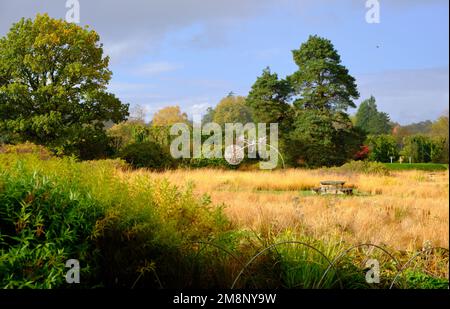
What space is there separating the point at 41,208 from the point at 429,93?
10.6 feet

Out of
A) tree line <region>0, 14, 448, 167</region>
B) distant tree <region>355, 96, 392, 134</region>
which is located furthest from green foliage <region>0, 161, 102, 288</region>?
distant tree <region>355, 96, 392, 134</region>

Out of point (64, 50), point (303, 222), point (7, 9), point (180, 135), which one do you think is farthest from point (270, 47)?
point (7, 9)

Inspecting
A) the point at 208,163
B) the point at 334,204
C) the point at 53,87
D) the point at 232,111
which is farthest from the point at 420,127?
the point at 53,87

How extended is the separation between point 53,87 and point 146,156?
0.94 meters

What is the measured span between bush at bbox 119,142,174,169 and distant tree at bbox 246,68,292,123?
846 millimetres

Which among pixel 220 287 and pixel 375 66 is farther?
pixel 375 66

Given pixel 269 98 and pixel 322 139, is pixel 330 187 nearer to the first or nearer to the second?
pixel 322 139

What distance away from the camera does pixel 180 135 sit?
4.79m

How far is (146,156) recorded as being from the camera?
4652mm

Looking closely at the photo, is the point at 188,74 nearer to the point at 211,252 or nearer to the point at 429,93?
the point at 211,252

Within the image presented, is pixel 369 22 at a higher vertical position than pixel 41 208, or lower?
higher

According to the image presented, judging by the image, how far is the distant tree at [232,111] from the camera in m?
4.51

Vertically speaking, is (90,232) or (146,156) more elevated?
(146,156)

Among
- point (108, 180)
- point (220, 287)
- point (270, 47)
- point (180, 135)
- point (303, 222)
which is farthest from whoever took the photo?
point (180, 135)
